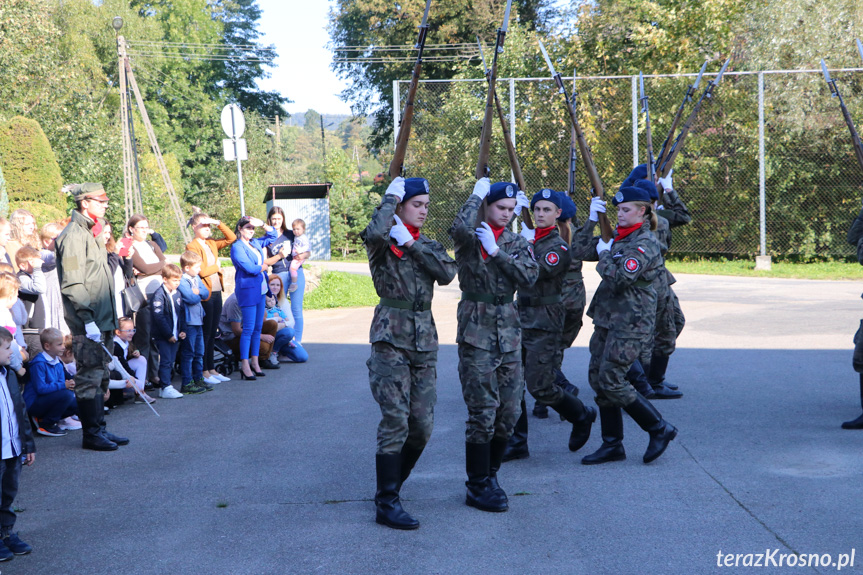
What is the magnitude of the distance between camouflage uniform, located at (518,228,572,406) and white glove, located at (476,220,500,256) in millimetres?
1108

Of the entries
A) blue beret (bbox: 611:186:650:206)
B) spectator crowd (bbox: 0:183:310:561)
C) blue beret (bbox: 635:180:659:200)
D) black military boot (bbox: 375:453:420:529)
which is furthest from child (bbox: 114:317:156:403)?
blue beret (bbox: 635:180:659:200)

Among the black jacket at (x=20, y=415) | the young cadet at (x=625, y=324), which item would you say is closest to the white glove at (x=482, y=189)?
the young cadet at (x=625, y=324)

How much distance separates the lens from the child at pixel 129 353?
8.15 m

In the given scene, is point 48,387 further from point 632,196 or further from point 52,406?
point 632,196

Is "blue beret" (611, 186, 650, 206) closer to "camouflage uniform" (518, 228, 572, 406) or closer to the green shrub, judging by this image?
"camouflage uniform" (518, 228, 572, 406)

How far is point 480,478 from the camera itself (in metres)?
4.99

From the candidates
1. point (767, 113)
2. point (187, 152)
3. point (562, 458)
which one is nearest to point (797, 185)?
point (767, 113)

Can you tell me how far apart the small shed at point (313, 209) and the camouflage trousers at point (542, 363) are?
19867 millimetres

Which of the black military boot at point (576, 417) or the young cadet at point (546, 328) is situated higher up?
the young cadet at point (546, 328)

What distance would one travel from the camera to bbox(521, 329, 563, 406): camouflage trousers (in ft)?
19.7

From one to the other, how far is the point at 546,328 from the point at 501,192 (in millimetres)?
1332

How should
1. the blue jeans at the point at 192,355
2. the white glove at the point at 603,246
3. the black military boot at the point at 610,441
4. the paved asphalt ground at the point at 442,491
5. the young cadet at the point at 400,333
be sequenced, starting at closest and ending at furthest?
the paved asphalt ground at the point at 442,491, the young cadet at the point at 400,333, the black military boot at the point at 610,441, the white glove at the point at 603,246, the blue jeans at the point at 192,355

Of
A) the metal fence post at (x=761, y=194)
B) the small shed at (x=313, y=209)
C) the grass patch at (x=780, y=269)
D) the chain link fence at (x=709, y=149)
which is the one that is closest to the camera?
the grass patch at (x=780, y=269)

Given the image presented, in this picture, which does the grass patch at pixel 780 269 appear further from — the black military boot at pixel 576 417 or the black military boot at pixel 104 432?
the black military boot at pixel 104 432
